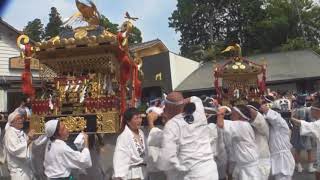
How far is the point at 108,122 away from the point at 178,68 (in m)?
21.5

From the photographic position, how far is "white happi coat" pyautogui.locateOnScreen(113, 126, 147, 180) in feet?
18.7

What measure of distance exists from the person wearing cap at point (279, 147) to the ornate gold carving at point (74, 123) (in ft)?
9.20

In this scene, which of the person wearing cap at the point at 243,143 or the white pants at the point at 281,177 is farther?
the white pants at the point at 281,177

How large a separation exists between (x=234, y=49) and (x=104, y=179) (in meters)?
11.3

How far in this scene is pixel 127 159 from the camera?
5.79 meters

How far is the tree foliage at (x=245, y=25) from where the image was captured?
41.4 m

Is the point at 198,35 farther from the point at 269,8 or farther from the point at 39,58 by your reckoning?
the point at 39,58

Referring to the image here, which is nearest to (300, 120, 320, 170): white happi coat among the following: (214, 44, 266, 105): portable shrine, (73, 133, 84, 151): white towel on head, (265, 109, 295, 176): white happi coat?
(265, 109, 295, 176): white happi coat

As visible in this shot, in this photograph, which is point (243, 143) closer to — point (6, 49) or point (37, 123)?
point (37, 123)

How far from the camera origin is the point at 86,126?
780 centimetres

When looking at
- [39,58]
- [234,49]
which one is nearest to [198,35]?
[234,49]

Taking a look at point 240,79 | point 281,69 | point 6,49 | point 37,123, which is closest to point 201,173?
point 37,123

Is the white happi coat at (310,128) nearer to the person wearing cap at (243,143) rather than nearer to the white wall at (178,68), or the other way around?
the person wearing cap at (243,143)

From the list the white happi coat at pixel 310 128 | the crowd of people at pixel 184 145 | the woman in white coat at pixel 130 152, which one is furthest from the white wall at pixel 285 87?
the woman in white coat at pixel 130 152
